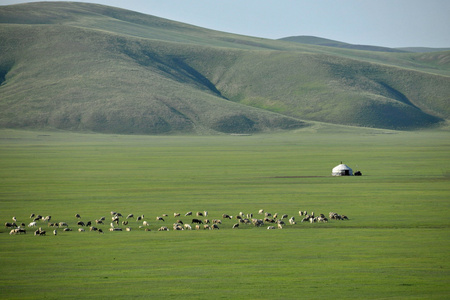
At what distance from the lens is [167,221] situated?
30719mm

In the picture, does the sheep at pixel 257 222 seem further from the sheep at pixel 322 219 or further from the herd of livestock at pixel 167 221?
the sheep at pixel 322 219

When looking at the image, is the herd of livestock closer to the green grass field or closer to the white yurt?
the green grass field

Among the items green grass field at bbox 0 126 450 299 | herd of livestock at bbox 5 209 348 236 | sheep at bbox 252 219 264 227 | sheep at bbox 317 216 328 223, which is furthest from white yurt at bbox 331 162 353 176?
sheep at bbox 252 219 264 227

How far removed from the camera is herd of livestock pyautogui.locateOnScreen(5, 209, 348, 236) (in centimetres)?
2858

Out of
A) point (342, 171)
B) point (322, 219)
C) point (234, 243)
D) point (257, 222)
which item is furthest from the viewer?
point (342, 171)

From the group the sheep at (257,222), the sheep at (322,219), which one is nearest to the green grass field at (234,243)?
the sheep at (257,222)

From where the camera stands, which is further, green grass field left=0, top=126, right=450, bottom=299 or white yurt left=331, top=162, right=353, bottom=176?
white yurt left=331, top=162, right=353, bottom=176

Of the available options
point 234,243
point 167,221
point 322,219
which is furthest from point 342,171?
point 234,243

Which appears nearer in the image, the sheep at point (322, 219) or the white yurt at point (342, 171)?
the sheep at point (322, 219)

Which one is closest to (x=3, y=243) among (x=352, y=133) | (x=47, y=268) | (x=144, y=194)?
(x=47, y=268)

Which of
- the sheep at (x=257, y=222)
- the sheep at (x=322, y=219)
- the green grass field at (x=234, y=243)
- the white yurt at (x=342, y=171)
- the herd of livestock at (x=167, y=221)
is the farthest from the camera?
the white yurt at (x=342, y=171)

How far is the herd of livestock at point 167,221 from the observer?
28.6 metres

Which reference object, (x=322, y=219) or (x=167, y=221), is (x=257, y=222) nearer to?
(x=322, y=219)

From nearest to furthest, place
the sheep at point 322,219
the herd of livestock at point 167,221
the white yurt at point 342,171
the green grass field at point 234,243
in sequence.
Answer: the green grass field at point 234,243 → the herd of livestock at point 167,221 → the sheep at point 322,219 → the white yurt at point 342,171
